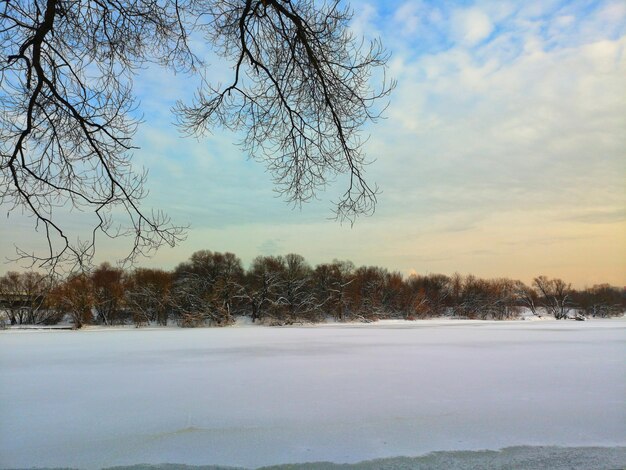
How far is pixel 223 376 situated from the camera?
9.69 meters

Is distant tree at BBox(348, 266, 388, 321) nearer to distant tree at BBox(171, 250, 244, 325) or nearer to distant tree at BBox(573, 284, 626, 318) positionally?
distant tree at BBox(171, 250, 244, 325)

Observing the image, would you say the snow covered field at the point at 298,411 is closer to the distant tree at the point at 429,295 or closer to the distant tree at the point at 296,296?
the distant tree at the point at 296,296

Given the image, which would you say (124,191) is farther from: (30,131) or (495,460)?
(495,460)

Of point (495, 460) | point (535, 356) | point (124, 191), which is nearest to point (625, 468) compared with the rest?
point (495, 460)

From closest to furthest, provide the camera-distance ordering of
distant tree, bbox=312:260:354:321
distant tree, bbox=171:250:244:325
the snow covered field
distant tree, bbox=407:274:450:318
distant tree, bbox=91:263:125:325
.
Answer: the snow covered field, distant tree, bbox=171:250:244:325, distant tree, bbox=91:263:125:325, distant tree, bbox=312:260:354:321, distant tree, bbox=407:274:450:318

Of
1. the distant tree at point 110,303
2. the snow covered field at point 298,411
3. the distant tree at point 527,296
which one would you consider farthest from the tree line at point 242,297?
the snow covered field at point 298,411

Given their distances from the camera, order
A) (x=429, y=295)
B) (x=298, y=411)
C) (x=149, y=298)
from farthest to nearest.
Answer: (x=429, y=295) → (x=149, y=298) → (x=298, y=411)

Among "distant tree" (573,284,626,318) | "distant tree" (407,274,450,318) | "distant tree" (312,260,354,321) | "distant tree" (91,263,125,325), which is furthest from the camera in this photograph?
"distant tree" (573,284,626,318)

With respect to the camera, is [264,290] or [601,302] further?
[601,302]

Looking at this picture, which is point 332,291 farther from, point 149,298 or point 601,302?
point 601,302

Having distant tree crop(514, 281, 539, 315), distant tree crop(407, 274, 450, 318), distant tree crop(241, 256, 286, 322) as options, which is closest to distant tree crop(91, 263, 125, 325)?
distant tree crop(241, 256, 286, 322)

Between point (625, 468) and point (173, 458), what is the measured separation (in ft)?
13.4

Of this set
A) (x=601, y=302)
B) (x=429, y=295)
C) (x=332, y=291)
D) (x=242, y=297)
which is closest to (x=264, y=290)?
(x=242, y=297)

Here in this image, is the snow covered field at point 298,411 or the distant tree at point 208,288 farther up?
the distant tree at point 208,288
